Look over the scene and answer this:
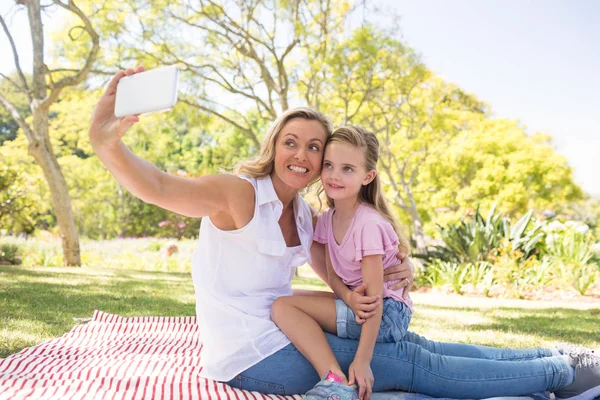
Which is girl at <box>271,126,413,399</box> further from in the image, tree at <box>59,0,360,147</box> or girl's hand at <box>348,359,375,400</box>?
tree at <box>59,0,360,147</box>

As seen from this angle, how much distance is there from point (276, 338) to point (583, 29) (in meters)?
43.9

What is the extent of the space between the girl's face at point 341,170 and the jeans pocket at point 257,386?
0.93 meters

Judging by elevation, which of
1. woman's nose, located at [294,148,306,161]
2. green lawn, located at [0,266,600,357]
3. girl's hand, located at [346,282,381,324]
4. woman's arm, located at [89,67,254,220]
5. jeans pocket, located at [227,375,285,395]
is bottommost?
green lawn, located at [0,266,600,357]

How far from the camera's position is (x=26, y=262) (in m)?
10.6

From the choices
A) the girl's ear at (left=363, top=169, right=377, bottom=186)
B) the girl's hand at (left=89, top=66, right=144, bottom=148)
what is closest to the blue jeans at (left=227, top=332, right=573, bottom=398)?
the girl's ear at (left=363, top=169, right=377, bottom=186)

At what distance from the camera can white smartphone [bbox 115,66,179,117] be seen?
5.30ft

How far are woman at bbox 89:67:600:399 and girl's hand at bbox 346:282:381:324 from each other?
1cm

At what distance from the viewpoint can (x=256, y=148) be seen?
16.9 meters

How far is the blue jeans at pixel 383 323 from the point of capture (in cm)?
257

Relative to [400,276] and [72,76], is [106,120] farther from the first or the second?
[72,76]

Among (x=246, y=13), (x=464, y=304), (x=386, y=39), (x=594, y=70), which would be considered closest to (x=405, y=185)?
(x=386, y=39)

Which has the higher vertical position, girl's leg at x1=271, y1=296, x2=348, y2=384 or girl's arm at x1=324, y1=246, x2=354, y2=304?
girl's arm at x1=324, y1=246, x2=354, y2=304

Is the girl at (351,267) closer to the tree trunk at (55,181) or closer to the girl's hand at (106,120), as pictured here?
the girl's hand at (106,120)

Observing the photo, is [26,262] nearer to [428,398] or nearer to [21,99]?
[428,398]
